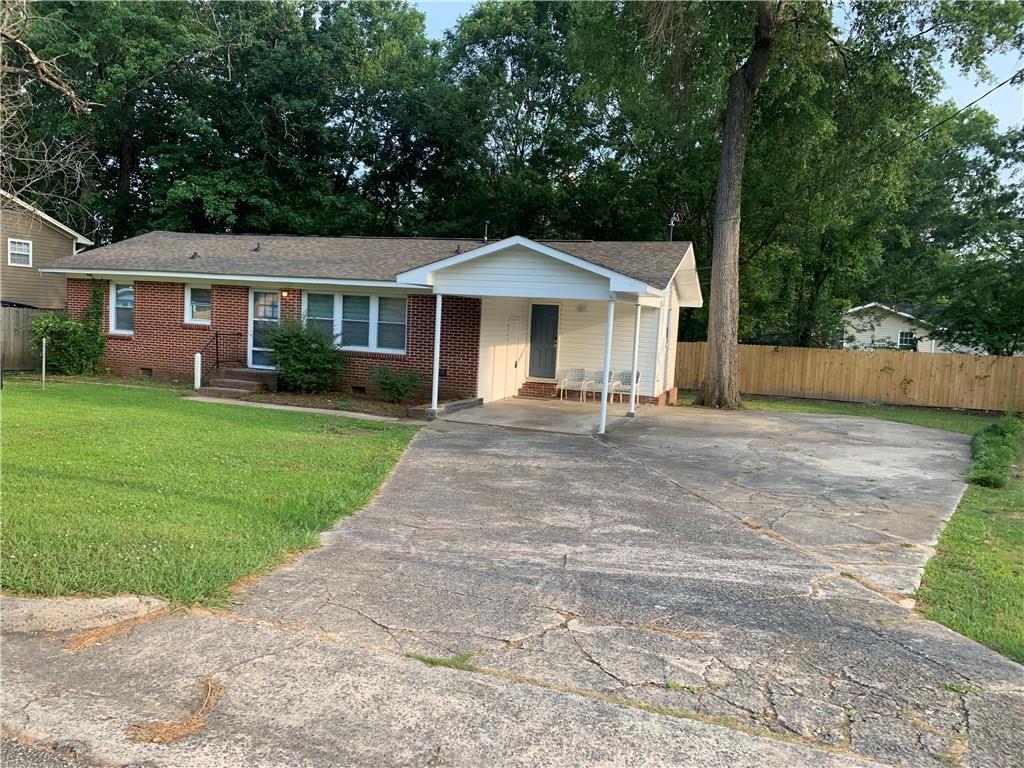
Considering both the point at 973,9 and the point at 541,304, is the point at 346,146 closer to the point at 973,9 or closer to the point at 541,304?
the point at 541,304

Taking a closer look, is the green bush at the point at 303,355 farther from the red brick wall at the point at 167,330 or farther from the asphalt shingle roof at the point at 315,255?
the red brick wall at the point at 167,330

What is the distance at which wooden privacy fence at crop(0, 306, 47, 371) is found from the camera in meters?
19.5

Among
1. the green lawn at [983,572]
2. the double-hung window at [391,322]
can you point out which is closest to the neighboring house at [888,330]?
the double-hung window at [391,322]

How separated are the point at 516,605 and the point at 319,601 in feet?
4.30

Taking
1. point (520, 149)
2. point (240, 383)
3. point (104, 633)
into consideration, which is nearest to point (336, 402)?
point (240, 383)

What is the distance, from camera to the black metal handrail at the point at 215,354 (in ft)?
59.3

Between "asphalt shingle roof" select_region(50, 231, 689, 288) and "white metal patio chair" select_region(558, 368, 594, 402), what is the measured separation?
293cm

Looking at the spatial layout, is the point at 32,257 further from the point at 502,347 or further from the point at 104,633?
the point at 104,633

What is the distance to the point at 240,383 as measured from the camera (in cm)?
1683

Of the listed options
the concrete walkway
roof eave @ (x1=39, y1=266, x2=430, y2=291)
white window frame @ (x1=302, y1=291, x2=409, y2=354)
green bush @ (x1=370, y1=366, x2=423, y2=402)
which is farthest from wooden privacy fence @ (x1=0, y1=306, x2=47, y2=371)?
green bush @ (x1=370, y1=366, x2=423, y2=402)

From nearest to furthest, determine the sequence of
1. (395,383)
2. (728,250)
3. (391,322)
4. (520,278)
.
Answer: (520,278), (395,383), (391,322), (728,250)

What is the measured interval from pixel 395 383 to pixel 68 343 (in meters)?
8.64

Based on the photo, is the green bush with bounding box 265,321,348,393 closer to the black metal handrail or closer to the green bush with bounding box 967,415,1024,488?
the black metal handrail

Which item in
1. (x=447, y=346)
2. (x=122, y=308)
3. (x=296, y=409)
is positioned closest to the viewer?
(x=296, y=409)
